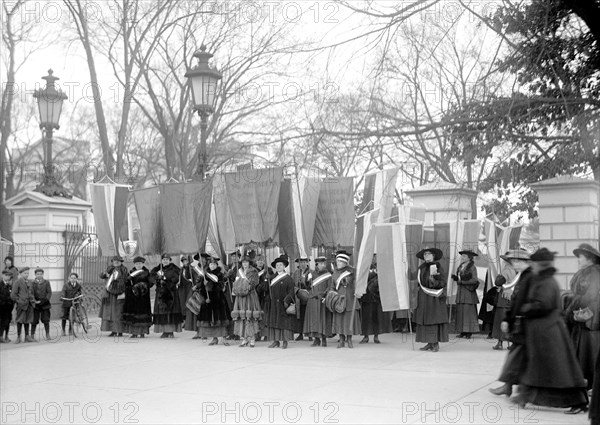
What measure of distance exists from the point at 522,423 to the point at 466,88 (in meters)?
3.47

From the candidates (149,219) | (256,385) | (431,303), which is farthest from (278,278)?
(256,385)

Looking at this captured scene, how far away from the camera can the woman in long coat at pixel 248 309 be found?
565 inches

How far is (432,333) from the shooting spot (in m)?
13.3

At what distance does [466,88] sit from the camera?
7.95 m

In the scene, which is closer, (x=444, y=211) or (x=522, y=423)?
(x=522, y=423)

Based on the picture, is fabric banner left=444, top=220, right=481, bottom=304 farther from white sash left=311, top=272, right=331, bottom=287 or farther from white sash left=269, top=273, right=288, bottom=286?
white sash left=269, top=273, right=288, bottom=286

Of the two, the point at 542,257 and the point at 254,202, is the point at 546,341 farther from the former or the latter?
the point at 254,202

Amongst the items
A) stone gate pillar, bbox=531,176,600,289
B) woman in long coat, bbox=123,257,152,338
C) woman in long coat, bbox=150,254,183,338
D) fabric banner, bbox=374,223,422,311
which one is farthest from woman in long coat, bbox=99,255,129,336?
stone gate pillar, bbox=531,176,600,289

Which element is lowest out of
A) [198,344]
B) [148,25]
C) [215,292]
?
[198,344]

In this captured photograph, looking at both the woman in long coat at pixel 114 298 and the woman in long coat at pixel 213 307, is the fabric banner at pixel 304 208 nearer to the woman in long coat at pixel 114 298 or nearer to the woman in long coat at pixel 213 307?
the woman in long coat at pixel 213 307

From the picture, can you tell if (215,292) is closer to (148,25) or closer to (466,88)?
(466,88)

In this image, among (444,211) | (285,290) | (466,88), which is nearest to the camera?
(466,88)

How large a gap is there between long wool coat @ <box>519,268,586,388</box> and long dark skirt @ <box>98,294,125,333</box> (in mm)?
10558

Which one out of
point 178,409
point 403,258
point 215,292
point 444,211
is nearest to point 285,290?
point 215,292
